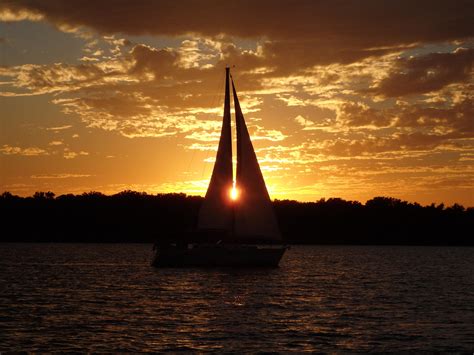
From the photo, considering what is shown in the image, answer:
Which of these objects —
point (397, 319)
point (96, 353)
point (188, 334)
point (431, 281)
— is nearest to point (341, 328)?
point (397, 319)

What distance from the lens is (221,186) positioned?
66.0m

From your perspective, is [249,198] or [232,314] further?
[249,198]

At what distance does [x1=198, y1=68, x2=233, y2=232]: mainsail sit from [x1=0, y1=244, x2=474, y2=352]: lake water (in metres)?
4.63

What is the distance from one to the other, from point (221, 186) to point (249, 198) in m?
2.89

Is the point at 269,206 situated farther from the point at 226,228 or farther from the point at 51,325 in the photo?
the point at 51,325

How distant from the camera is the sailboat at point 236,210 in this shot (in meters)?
64.4

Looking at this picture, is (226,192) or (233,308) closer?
(233,308)

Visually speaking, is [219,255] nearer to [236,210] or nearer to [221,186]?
[236,210]

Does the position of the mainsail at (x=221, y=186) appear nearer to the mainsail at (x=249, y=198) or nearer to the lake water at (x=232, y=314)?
the mainsail at (x=249, y=198)

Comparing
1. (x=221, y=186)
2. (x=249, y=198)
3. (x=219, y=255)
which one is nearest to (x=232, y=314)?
(x=219, y=255)

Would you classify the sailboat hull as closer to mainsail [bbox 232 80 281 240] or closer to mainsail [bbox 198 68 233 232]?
mainsail [bbox 232 80 281 240]

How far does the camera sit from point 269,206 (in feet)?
214

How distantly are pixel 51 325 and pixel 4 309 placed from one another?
7.72m

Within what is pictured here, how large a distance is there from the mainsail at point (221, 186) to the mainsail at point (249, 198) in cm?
111
